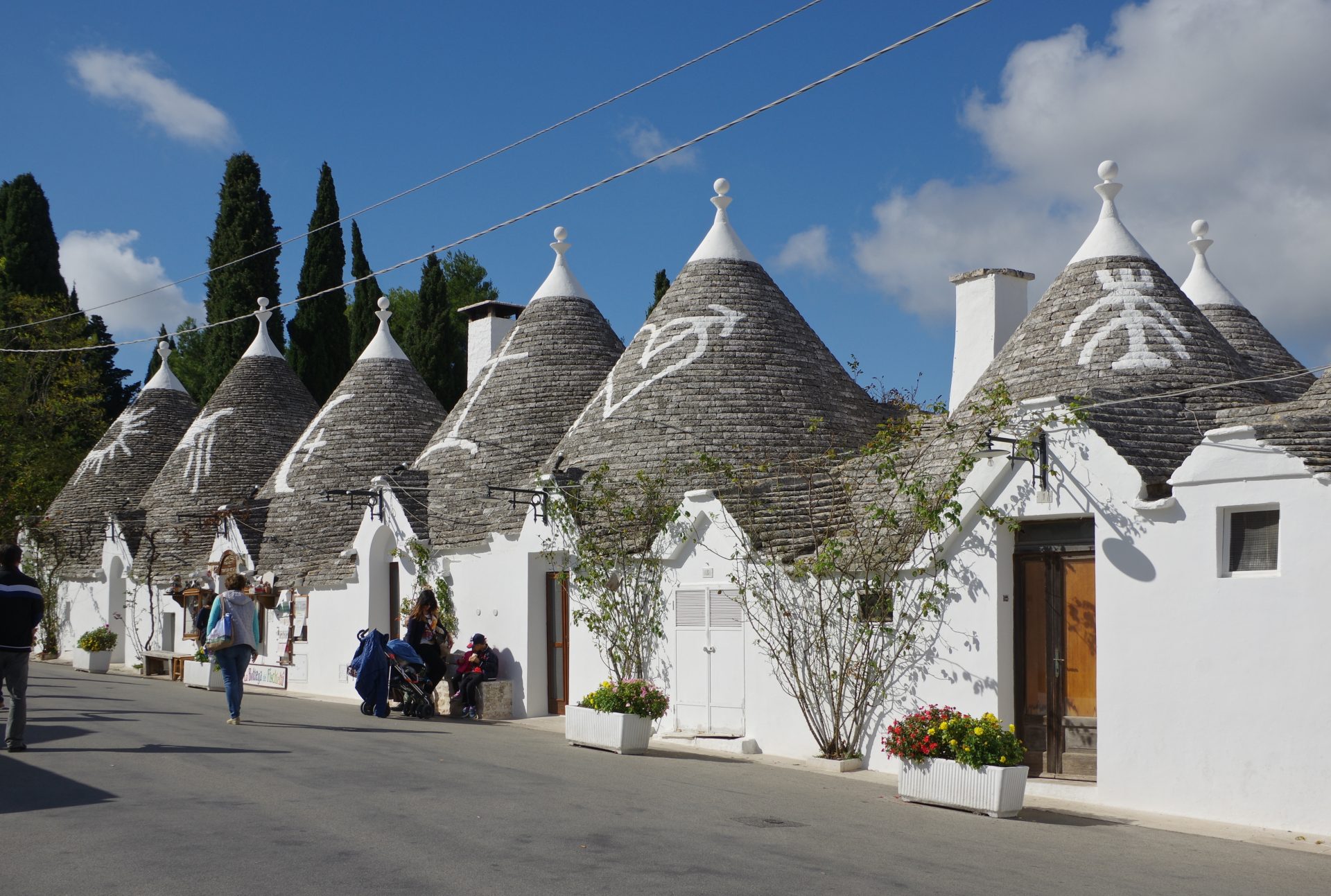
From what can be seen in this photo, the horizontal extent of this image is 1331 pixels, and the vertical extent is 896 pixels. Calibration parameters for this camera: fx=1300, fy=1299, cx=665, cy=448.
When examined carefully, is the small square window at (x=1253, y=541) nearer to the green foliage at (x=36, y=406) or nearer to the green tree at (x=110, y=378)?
the green foliage at (x=36, y=406)

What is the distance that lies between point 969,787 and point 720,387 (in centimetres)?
904

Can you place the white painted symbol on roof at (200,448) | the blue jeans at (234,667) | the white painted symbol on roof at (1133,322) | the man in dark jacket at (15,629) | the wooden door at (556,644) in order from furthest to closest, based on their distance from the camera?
the white painted symbol on roof at (200,448) < the wooden door at (556,644) < the white painted symbol on roof at (1133,322) < the blue jeans at (234,667) < the man in dark jacket at (15,629)

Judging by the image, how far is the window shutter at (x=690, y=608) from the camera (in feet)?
52.0

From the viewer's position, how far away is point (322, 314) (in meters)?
45.0

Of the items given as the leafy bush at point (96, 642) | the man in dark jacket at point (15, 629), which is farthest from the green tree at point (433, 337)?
the man in dark jacket at point (15, 629)

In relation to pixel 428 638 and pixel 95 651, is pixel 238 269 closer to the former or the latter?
pixel 95 651

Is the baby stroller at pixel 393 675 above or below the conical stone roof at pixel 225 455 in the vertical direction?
below

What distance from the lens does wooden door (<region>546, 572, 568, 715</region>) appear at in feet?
61.3

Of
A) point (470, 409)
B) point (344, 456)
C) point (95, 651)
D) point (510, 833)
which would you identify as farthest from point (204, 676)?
point (510, 833)

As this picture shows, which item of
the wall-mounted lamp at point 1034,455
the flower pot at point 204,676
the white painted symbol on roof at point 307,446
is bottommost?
the flower pot at point 204,676

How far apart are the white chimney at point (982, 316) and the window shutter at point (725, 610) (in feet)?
18.4

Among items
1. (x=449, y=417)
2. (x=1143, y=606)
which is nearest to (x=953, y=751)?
(x=1143, y=606)

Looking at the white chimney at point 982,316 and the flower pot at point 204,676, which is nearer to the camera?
the white chimney at point 982,316

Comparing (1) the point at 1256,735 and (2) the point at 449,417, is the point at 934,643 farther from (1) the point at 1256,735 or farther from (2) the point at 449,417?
(2) the point at 449,417
